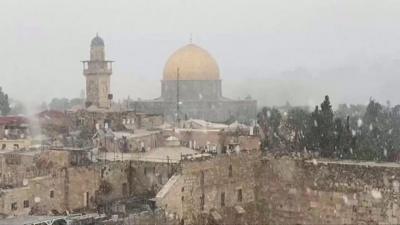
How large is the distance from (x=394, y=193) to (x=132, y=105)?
106 ft

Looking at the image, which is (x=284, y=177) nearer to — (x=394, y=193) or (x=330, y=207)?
(x=330, y=207)

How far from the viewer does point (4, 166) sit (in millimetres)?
23328

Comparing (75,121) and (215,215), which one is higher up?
(75,121)

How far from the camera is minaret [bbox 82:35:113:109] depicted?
132ft

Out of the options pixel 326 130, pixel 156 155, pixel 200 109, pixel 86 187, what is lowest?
pixel 86 187

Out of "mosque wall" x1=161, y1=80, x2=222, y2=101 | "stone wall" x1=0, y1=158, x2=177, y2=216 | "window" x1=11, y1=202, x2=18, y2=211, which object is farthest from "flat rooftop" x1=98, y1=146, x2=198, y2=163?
"mosque wall" x1=161, y1=80, x2=222, y2=101

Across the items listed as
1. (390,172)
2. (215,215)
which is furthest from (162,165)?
(390,172)

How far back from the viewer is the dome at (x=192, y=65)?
158ft

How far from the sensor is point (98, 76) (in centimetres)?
4047

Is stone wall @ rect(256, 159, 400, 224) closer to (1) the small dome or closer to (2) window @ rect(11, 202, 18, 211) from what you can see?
(2) window @ rect(11, 202, 18, 211)

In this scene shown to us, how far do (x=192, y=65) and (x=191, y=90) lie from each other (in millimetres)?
1727

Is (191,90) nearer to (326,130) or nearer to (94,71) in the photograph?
(94,71)

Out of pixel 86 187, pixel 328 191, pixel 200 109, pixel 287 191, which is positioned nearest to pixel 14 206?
pixel 86 187

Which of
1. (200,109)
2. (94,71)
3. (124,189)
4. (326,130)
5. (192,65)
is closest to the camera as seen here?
(124,189)
